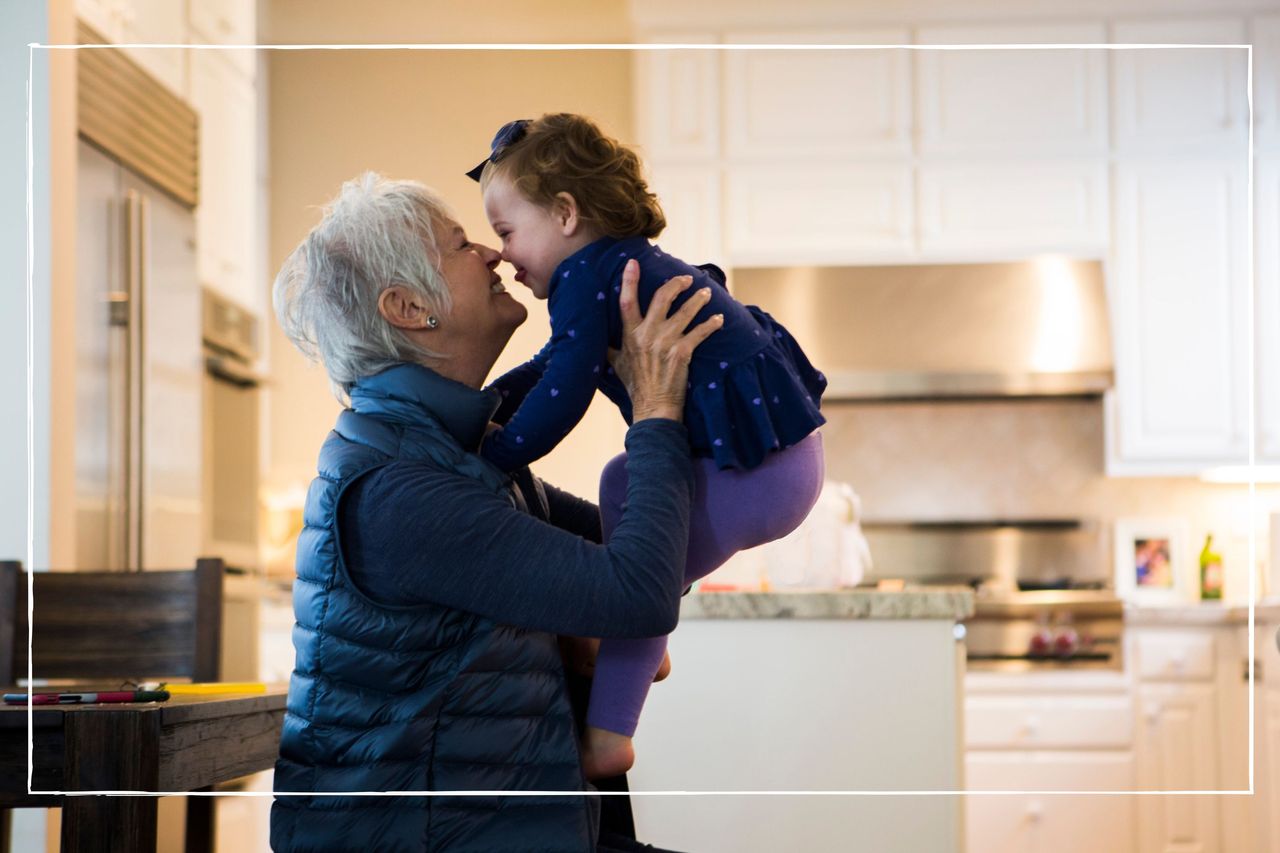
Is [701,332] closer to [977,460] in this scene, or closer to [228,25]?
[228,25]

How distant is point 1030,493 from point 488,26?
86.3 inches

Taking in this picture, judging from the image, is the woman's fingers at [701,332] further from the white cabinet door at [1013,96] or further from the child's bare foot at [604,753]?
the white cabinet door at [1013,96]

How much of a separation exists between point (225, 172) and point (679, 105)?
4.89 ft

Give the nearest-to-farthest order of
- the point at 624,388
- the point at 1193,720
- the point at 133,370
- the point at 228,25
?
the point at 624,388
the point at 133,370
the point at 228,25
the point at 1193,720

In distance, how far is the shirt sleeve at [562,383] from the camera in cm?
117

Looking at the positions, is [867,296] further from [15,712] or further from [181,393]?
[15,712]

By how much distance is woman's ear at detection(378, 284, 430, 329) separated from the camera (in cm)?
117

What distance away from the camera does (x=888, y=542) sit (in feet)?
14.4

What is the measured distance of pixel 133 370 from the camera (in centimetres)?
253

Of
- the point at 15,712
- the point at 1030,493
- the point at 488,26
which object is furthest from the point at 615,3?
the point at 15,712

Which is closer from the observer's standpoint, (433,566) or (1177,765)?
(433,566)

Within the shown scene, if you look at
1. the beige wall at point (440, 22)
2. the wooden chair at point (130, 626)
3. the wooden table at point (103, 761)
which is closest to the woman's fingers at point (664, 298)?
the wooden table at point (103, 761)

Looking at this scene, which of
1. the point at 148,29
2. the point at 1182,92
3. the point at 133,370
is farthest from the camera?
the point at 1182,92

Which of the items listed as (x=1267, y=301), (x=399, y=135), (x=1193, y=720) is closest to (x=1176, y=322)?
(x=1267, y=301)
